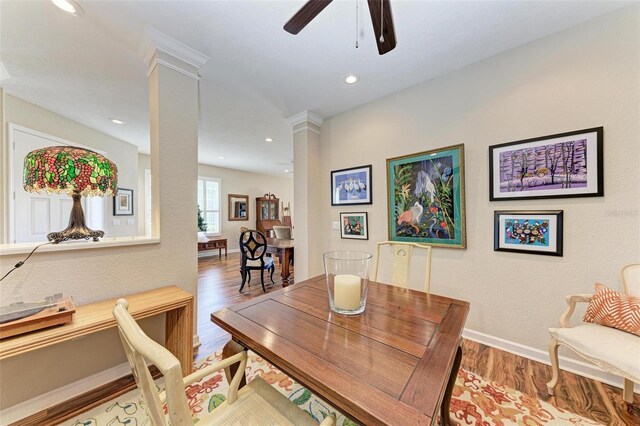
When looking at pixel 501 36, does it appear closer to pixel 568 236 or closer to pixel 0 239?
pixel 568 236

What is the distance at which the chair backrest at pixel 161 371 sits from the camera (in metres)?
0.50

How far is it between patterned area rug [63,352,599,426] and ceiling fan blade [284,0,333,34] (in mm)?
2292

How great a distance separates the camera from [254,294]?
343cm

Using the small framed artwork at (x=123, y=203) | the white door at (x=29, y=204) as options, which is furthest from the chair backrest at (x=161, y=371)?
the small framed artwork at (x=123, y=203)

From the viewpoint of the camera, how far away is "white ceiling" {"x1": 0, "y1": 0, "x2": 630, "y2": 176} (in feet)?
5.26

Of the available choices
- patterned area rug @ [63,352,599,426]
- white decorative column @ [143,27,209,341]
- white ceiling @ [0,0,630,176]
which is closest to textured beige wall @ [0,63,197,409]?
white decorative column @ [143,27,209,341]

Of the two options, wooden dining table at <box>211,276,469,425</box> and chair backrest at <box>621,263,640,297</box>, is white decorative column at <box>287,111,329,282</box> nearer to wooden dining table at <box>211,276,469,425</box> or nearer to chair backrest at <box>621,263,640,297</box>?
wooden dining table at <box>211,276,469,425</box>

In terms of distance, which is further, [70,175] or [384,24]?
[70,175]

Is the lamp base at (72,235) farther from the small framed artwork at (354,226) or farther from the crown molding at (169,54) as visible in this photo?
the small framed artwork at (354,226)

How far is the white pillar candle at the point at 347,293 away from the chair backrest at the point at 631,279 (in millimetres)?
1841

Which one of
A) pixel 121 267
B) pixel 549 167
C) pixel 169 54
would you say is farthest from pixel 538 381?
pixel 169 54

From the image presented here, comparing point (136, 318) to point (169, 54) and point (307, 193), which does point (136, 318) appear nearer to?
point (169, 54)

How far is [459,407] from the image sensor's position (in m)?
1.45

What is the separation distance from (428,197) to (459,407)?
5.63ft
